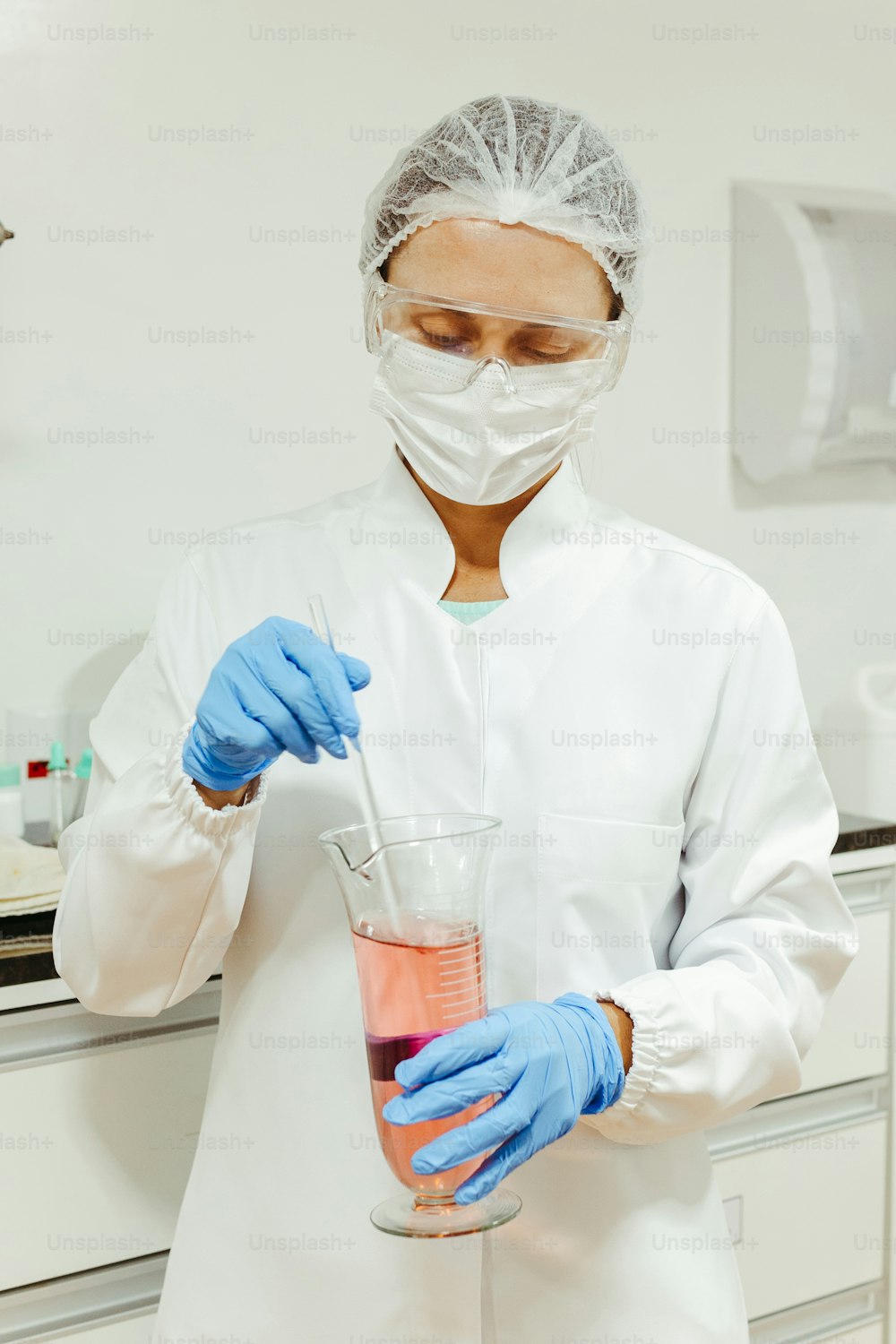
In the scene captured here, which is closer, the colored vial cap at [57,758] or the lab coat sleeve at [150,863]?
the lab coat sleeve at [150,863]

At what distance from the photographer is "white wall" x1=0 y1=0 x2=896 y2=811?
1833 millimetres

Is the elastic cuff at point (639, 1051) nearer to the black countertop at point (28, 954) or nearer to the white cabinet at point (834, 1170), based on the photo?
the black countertop at point (28, 954)

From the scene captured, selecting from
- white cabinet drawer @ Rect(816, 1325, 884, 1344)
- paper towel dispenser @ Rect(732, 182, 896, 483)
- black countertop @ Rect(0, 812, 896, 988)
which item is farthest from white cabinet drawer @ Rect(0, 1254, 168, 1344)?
paper towel dispenser @ Rect(732, 182, 896, 483)

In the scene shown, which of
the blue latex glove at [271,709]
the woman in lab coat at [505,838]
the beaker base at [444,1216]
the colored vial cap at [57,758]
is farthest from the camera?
the colored vial cap at [57,758]

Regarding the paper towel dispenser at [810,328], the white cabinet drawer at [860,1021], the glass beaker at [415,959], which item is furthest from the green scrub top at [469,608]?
the paper towel dispenser at [810,328]

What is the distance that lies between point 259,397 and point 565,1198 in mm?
1341

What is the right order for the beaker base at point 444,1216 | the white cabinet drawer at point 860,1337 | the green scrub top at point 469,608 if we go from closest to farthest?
the beaker base at point 444,1216 → the green scrub top at point 469,608 → the white cabinet drawer at point 860,1337

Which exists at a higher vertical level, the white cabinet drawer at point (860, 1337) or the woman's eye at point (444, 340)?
the woman's eye at point (444, 340)

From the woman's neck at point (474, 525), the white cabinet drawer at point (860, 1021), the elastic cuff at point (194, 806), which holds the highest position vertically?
the woman's neck at point (474, 525)

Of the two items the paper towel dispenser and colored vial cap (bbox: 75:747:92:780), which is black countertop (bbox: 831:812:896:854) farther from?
colored vial cap (bbox: 75:747:92:780)

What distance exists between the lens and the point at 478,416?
1.15m

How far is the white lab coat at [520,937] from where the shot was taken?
1.10 metres

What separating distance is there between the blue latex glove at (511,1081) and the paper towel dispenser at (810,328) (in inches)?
65.1

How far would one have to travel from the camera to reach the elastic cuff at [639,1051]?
38.9 inches
